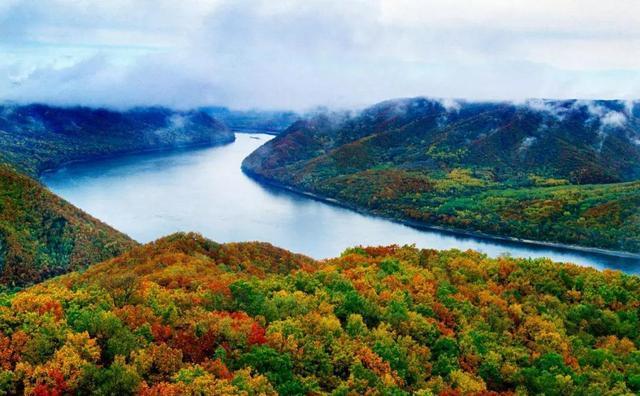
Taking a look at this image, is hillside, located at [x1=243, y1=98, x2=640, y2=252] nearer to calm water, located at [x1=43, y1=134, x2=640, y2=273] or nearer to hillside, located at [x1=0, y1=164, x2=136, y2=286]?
calm water, located at [x1=43, y1=134, x2=640, y2=273]

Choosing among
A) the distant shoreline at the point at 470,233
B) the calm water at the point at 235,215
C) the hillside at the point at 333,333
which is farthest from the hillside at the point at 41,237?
the distant shoreline at the point at 470,233

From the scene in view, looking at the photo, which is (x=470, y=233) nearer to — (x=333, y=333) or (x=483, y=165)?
(x=483, y=165)

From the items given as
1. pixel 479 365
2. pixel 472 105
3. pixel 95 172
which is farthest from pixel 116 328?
pixel 472 105

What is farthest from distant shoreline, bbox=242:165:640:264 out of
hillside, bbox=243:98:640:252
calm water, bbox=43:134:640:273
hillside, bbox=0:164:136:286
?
hillside, bbox=0:164:136:286

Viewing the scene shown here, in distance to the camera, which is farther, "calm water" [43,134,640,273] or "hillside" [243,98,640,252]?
"hillside" [243,98,640,252]

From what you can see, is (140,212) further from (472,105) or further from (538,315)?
(472,105)

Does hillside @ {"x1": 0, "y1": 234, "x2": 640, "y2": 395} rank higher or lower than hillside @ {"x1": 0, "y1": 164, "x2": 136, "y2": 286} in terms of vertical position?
higher
